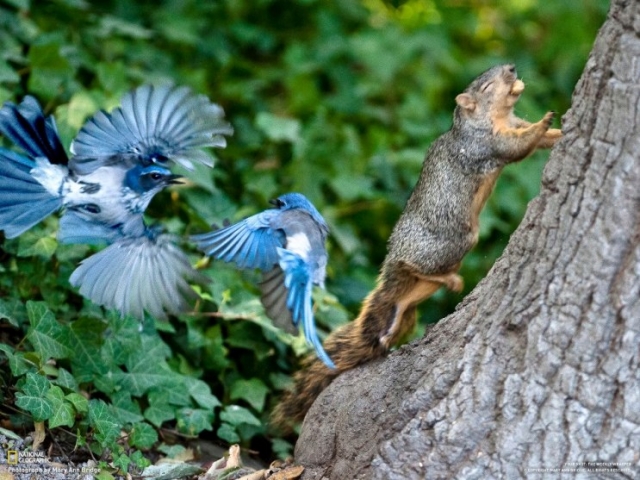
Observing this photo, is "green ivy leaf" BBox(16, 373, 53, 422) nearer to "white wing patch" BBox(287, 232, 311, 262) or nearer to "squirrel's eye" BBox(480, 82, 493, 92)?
"white wing patch" BBox(287, 232, 311, 262)

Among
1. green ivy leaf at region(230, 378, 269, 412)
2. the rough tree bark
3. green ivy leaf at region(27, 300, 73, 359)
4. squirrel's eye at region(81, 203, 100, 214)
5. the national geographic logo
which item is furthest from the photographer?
green ivy leaf at region(230, 378, 269, 412)

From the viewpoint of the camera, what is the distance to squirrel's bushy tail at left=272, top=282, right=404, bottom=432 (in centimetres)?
324

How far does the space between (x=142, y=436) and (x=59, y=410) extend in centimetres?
30

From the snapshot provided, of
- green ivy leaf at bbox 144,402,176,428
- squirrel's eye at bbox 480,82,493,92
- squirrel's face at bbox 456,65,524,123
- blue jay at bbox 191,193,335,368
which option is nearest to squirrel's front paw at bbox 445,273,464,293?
blue jay at bbox 191,193,335,368

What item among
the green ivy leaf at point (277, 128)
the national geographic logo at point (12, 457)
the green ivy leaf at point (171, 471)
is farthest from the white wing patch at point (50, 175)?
the green ivy leaf at point (277, 128)

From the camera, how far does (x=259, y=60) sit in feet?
21.9

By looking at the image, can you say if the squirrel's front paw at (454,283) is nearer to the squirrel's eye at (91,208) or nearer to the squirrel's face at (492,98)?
the squirrel's face at (492,98)

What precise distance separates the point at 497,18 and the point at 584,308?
549 cm

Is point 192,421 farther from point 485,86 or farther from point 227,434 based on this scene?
point 485,86

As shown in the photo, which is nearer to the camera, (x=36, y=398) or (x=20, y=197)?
(x=36, y=398)

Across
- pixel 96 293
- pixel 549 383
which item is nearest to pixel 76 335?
pixel 96 293

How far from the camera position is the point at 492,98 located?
10.6ft

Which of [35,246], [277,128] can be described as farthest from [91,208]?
[277,128]

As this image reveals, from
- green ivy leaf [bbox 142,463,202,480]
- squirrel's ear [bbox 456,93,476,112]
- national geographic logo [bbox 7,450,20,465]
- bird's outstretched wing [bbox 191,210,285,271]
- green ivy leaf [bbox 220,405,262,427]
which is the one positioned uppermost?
squirrel's ear [bbox 456,93,476,112]
